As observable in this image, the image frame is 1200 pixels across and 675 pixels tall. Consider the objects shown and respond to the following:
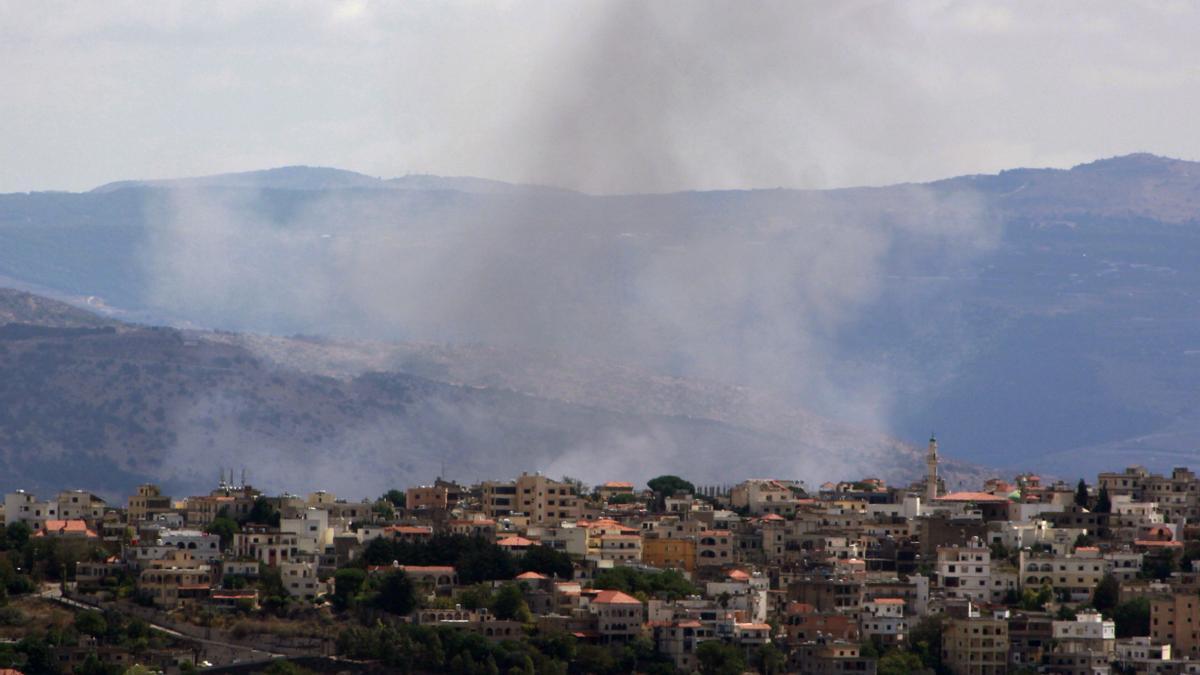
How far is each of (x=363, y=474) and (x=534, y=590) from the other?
75.2 m

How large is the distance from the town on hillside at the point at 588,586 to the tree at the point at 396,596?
7 centimetres

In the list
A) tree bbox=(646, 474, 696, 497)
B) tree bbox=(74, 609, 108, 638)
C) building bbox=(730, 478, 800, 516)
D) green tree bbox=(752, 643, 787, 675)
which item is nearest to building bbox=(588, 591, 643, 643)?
green tree bbox=(752, 643, 787, 675)

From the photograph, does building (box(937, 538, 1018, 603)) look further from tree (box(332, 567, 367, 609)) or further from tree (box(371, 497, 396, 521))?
tree (box(371, 497, 396, 521))

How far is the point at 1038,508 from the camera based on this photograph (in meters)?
92.1

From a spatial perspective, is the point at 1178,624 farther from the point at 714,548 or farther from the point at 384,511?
the point at 384,511

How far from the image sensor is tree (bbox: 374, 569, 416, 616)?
7681 cm

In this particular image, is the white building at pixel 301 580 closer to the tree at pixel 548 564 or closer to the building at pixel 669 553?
the tree at pixel 548 564

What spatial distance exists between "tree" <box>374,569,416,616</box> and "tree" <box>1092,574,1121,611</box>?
620 inches

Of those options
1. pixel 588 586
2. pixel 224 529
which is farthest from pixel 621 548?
pixel 224 529

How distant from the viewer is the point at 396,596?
3029 inches

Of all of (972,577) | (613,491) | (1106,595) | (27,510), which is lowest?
(1106,595)

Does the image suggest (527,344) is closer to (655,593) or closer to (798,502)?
(798,502)

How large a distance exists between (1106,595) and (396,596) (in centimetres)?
1638

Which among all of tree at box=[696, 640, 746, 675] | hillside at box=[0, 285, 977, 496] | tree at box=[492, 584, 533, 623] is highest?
hillside at box=[0, 285, 977, 496]
